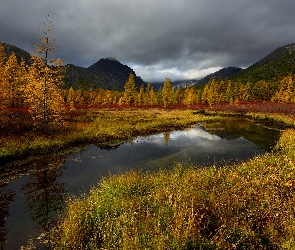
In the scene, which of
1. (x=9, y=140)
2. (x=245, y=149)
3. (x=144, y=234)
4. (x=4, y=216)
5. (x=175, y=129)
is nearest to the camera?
(x=144, y=234)

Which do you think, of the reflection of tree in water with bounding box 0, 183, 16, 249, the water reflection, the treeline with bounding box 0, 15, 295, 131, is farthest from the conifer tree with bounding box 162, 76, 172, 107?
the reflection of tree in water with bounding box 0, 183, 16, 249

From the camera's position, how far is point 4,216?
9.05 meters

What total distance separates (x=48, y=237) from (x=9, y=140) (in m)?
13.0

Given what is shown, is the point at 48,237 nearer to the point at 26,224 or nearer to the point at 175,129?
the point at 26,224

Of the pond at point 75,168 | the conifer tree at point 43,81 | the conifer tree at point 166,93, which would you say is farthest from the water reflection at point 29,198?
the conifer tree at point 166,93

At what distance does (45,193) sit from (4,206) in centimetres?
181

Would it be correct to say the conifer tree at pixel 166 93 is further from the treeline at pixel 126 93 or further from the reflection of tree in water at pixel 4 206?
the reflection of tree in water at pixel 4 206

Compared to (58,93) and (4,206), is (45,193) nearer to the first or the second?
(4,206)

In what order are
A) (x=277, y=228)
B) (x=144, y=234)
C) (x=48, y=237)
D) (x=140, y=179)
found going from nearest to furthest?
(x=144, y=234), (x=277, y=228), (x=48, y=237), (x=140, y=179)

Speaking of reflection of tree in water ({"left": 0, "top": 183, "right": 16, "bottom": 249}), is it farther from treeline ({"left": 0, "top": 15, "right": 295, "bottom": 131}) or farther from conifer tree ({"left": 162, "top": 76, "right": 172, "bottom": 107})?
conifer tree ({"left": 162, "top": 76, "right": 172, "bottom": 107})

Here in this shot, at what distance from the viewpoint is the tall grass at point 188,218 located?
526 centimetres

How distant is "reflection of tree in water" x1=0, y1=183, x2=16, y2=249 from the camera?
767cm

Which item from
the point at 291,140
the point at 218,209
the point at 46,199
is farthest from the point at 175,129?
the point at 218,209

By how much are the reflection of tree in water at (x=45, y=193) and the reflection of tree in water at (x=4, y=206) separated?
27.7 inches
